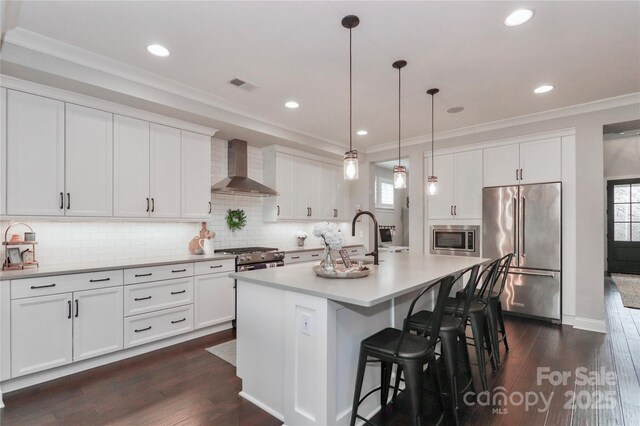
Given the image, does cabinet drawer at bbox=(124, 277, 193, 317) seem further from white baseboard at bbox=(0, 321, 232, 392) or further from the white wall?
the white wall

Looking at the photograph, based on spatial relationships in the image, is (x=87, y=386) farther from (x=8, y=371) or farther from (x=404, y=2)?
(x=404, y=2)

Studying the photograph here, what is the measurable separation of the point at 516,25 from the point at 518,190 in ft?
8.47

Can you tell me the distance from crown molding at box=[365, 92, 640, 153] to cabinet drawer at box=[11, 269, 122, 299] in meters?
4.62

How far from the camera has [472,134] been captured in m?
4.86

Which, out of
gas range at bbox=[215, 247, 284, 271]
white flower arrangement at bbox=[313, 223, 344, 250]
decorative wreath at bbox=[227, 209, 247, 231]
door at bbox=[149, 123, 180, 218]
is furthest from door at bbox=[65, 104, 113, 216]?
white flower arrangement at bbox=[313, 223, 344, 250]

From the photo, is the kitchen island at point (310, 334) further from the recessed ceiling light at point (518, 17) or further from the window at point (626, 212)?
the window at point (626, 212)

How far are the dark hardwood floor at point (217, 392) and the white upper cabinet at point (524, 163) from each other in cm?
207

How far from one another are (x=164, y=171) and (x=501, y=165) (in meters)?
4.49

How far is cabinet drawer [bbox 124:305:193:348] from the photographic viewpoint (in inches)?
124

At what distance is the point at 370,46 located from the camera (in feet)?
8.59

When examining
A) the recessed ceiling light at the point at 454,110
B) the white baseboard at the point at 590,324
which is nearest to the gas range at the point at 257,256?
the recessed ceiling light at the point at 454,110

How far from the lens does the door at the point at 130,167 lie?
131 inches

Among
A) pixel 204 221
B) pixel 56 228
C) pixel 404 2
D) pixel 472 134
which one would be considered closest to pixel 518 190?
pixel 472 134

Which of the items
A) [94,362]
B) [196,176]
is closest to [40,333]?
[94,362]
